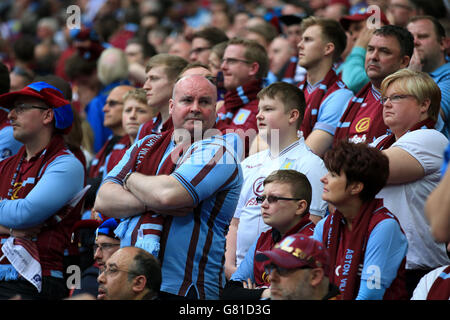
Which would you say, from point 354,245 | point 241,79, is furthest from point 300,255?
point 241,79

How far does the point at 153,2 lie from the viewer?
16.5 meters

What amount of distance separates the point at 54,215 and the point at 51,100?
0.95 meters

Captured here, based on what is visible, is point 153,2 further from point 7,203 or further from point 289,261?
point 289,261

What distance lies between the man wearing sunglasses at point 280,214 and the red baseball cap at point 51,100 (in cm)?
191

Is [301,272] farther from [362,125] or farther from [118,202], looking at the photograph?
[362,125]

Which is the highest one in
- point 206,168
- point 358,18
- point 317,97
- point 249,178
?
point 358,18

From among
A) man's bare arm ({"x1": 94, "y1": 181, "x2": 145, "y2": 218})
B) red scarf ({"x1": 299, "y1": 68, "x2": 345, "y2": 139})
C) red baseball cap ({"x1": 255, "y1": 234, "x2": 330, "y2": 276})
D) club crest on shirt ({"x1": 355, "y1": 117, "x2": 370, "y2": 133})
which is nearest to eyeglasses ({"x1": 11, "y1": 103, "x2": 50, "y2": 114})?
man's bare arm ({"x1": 94, "y1": 181, "x2": 145, "y2": 218})

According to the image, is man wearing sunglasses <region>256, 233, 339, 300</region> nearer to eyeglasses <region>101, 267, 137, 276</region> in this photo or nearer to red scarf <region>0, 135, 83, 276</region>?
eyeglasses <region>101, 267, 137, 276</region>

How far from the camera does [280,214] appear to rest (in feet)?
16.1

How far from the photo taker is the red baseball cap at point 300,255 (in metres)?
3.85

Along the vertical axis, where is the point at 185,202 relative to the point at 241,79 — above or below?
below

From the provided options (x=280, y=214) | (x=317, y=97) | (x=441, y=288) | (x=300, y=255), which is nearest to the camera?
(x=300, y=255)

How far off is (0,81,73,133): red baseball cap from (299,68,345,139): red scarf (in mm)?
2117

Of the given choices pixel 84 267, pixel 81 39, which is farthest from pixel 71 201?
pixel 81 39
